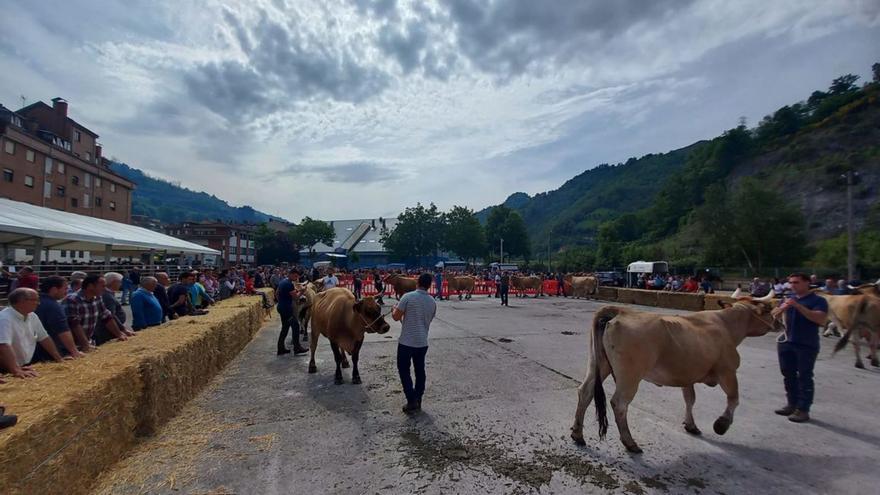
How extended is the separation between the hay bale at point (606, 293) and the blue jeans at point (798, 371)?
2219cm

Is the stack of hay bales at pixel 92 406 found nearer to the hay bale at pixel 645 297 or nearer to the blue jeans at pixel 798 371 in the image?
the blue jeans at pixel 798 371

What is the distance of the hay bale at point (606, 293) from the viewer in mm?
27016

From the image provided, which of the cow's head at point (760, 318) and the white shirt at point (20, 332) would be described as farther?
the cow's head at point (760, 318)

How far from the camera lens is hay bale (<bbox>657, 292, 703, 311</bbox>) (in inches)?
795

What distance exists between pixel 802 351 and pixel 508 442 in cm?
417

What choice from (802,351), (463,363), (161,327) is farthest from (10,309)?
(802,351)

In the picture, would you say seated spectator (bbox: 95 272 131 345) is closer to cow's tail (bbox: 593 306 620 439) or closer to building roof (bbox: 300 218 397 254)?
cow's tail (bbox: 593 306 620 439)

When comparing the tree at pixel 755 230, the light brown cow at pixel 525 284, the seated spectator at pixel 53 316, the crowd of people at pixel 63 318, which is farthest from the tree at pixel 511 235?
the seated spectator at pixel 53 316

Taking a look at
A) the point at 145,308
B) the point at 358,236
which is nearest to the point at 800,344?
the point at 145,308

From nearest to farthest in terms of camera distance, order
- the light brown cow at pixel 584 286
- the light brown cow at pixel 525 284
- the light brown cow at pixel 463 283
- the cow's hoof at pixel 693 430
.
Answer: the cow's hoof at pixel 693 430 < the light brown cow at pixel 463 283 < the light brown cow at pixel 584 286 < the light brown cow at pixel 525 284

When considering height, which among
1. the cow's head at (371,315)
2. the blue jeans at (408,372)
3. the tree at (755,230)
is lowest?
the blue jeans at (408,372)

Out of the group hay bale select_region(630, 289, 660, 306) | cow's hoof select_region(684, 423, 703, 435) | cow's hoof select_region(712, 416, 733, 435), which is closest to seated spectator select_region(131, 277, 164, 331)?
cow's hoof select_region(684, 423, 703, 435)

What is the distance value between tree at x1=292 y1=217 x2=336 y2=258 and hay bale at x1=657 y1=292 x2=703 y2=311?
206ft

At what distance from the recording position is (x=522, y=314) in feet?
58.8
